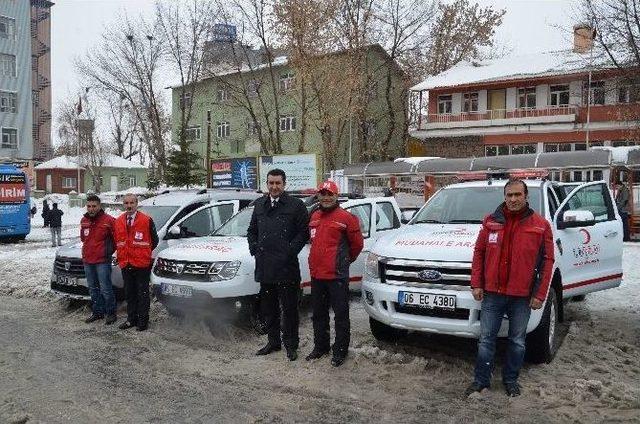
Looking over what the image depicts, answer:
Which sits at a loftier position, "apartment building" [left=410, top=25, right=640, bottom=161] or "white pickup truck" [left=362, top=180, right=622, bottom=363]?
"apartment building" [left=410, top=25, right=640, bottom=161]

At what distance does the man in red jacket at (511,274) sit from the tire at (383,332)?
149 cm

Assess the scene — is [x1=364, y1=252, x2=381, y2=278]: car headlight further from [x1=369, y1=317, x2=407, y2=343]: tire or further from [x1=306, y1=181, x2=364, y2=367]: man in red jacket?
[x1=369, y1=317, x2=407, y2=343]: tire

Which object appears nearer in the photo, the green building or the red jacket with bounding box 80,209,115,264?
the red jacket with bounding box 80,209,115,264

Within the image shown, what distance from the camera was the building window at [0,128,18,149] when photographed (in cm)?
5269

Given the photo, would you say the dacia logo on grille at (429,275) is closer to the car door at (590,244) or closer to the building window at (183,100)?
the car door at (590,244)

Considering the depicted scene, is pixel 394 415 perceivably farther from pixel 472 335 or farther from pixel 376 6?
pixel 376 6

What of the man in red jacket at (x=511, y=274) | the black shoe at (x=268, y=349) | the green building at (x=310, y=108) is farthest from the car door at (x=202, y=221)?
the green building at (x=310, y=108)

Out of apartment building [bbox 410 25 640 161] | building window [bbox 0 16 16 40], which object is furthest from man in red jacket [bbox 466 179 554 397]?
building window [bbox 0 16 16 40]

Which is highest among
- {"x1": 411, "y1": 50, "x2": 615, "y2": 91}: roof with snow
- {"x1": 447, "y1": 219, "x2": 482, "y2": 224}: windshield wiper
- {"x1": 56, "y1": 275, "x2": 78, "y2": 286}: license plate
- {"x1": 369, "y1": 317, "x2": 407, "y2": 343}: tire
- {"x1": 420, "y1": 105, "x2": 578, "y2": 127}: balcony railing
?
{"x1": 411, "y1": 50, "x2": 615, "y2": 91}: roof with snow

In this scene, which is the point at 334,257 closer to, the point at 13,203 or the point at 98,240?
the point at 98,240

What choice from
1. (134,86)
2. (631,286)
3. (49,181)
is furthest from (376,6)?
(49,181)

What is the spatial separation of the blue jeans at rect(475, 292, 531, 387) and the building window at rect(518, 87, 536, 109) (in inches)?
1347

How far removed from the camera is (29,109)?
5391cm

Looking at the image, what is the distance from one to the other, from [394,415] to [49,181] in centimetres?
6676
